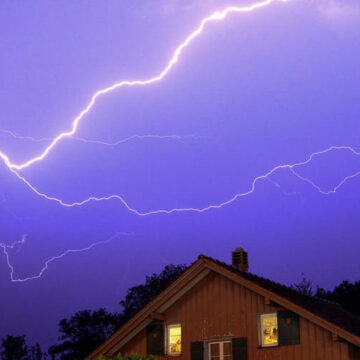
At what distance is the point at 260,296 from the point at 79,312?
45.1m

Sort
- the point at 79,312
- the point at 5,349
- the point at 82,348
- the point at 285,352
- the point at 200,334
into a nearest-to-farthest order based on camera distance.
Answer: the point at 285,352, the point at 200,334, the point at 82,348, the point at 79,312, the point at 5,349

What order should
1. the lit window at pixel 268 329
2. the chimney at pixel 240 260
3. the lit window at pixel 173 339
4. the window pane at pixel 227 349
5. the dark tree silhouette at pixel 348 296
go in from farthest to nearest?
the dark tree silhouette at pixel 348 296 < the chimney at pixel 240 260 < the lit window at pixel 173 339 < the window pane at pixel 227 349 < the lit window at pixel 268 329

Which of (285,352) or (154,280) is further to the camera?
(154,280)

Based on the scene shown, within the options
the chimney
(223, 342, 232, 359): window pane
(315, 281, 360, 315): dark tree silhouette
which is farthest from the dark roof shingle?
(315, 281, 360, 315): dark tree silhouette

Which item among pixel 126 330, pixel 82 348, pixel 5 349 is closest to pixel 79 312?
pixel 82 348

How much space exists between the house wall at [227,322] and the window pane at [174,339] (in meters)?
0.24

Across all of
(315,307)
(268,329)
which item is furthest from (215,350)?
(315,307)

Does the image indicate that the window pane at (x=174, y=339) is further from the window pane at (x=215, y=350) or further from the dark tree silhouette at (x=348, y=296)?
the dark tree silhouette at (x=348, y=296)

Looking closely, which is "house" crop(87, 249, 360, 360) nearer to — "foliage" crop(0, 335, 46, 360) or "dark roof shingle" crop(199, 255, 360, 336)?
"dark roof shingle" crop(199, 255, 360, 336)

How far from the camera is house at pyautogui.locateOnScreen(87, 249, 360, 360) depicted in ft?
65.0

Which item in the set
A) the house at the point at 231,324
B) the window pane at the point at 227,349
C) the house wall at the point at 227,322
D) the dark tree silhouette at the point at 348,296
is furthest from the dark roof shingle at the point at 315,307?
the dark tree silhouette at the point at 348,296

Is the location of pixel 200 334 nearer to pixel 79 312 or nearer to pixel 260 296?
pixel 260 296

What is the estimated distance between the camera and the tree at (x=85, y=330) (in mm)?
60375

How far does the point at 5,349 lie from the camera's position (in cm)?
7794
